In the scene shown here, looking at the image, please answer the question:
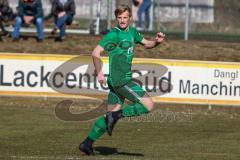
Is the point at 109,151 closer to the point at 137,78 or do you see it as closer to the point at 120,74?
the point at 120,74

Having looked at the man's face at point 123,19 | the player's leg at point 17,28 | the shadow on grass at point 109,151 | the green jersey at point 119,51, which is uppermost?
the man's face at point 123,19

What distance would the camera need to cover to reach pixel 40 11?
2398 centimetres

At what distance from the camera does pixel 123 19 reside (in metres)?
11.8

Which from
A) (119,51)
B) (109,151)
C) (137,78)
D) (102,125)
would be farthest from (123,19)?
(137,78)

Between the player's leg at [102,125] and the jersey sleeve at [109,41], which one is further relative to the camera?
the player's leg at [102,125]

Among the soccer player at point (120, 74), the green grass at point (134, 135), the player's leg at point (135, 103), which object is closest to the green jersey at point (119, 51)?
the soccer player at point (120, 74)

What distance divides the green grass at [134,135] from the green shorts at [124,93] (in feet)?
2.83

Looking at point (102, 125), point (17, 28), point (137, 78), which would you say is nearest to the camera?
point (102, 125)

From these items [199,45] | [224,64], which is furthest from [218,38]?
[224,64]

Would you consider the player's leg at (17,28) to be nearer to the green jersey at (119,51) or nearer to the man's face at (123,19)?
the green jersey at (119,51)

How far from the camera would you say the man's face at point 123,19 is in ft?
38.6

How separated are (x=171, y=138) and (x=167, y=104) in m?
6.44

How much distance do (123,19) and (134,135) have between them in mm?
4421

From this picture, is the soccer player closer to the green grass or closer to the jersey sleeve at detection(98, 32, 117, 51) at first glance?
the jersey sleeve at detection(98, 32, 117, 51)
